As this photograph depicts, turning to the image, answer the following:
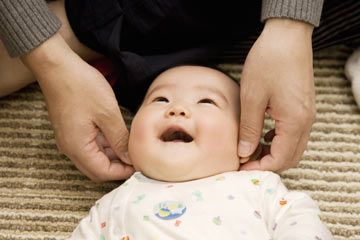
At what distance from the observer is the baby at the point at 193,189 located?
0.86 metres

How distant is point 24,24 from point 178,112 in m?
0.26

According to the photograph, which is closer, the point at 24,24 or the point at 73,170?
the point at 24,24

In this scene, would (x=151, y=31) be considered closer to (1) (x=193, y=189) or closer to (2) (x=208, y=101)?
(2) (x=208, y=101)

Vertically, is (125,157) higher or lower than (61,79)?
lower

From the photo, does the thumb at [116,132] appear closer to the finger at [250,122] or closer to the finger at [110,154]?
the finger at [110,154]

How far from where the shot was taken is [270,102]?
0.90 m

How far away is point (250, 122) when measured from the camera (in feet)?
2.99

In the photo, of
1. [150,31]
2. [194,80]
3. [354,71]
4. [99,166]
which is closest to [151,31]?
[150,31]

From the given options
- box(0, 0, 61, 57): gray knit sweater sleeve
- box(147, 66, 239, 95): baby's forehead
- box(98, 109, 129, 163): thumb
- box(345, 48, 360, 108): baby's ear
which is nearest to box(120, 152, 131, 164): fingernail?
box(98, 109, 129, 163): thumb

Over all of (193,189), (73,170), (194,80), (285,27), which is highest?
(285,27)

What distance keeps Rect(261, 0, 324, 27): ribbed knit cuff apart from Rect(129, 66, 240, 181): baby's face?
0.14 meters

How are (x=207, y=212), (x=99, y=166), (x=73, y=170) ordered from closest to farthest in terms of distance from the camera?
(x=207, y=212) < (x=99, y=166) < (x=73, y=170)

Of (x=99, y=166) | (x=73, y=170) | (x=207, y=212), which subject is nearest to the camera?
(x=207, y=212)

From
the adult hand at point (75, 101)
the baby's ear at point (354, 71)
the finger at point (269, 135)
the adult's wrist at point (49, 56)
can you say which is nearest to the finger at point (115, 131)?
the adult hand at point (75, 101)
